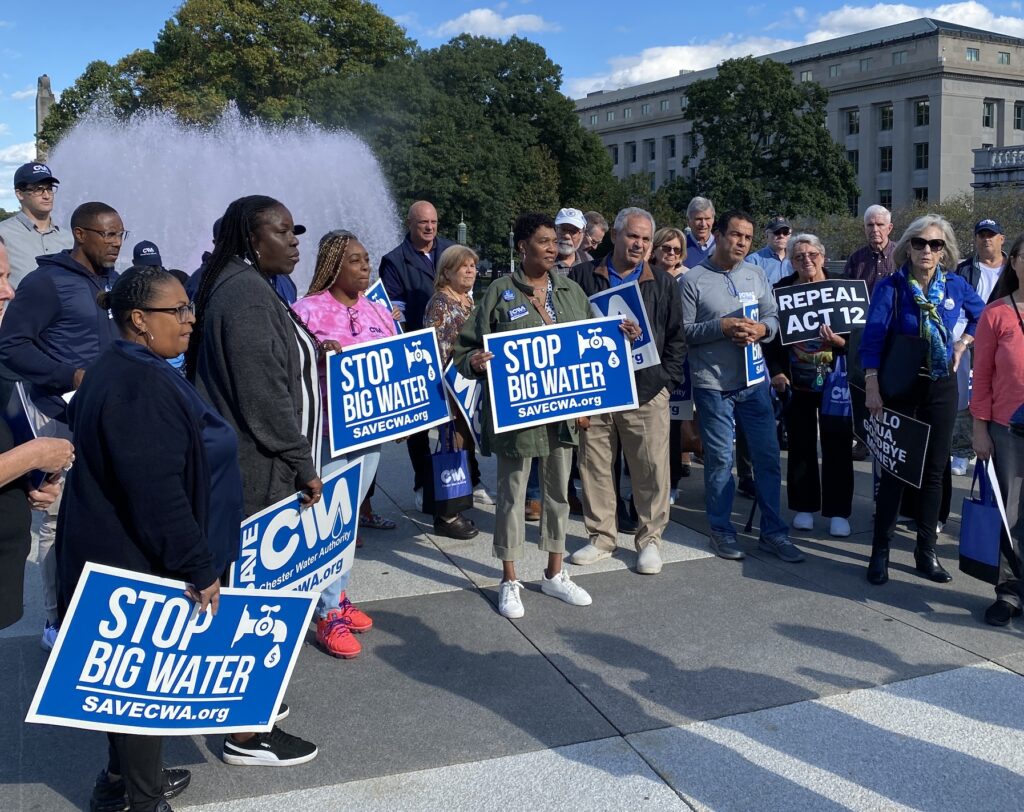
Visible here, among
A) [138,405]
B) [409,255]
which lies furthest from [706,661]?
[409,255]

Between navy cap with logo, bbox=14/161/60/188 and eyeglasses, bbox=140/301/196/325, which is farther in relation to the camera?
navy cap with logo, bbox=14/161/60/188

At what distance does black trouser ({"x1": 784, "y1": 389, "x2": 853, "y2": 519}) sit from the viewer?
6688mm

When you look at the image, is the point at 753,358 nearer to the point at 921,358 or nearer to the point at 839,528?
the point at 921,358

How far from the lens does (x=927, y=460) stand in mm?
5625

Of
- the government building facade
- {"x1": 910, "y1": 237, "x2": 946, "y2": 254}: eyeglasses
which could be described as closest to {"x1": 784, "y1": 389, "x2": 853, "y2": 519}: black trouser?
{"x1": 910, "y1": 237, "x2": 946, "y2": 254}: eyeglasses

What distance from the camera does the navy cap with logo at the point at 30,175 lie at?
5746 millimetres

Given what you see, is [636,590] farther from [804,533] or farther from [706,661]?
[804,533]

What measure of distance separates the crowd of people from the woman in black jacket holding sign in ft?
0.05

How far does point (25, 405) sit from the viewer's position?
4633 millimetres

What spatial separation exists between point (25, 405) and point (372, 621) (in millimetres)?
1963

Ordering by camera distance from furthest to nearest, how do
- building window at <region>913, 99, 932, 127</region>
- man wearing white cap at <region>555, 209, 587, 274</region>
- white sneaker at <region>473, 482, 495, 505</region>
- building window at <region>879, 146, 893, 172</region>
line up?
building window at <region>879, 146, 893, 172</region>
building window at <region>913, 99, 932, 127</region>
man wearing white cap at <region>555, 209, 587, 274</region>
white sneaker at <region>473, 482, 495, 505</region>

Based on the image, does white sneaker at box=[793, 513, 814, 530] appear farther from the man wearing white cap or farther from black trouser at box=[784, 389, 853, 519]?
the man wearing white cap

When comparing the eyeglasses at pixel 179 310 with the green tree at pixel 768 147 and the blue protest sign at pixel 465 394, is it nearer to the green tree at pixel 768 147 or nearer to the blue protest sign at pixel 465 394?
the blue protest sign at pixel 465 394

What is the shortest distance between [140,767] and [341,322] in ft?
8.76
